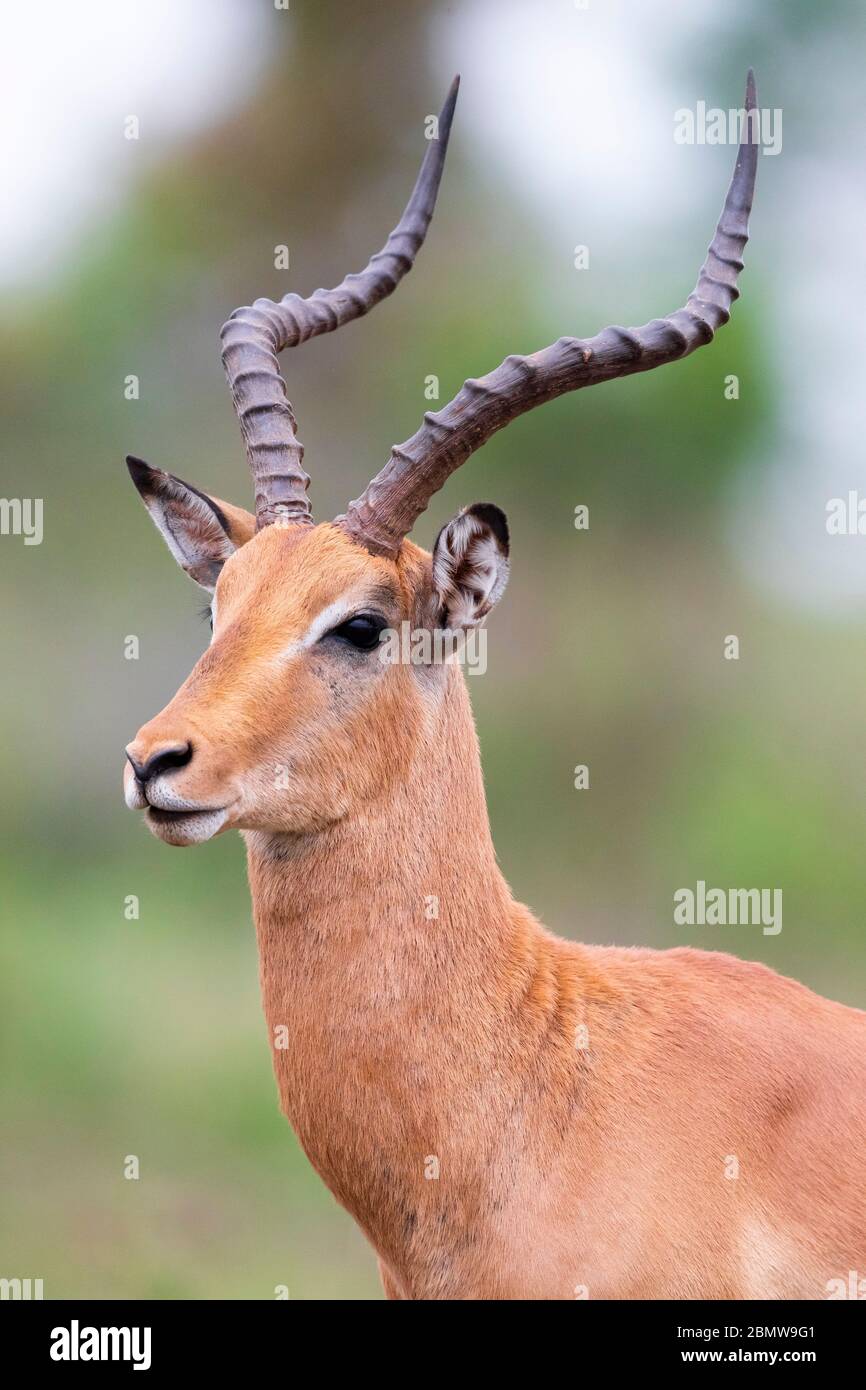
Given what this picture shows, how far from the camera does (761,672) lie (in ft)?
63.6

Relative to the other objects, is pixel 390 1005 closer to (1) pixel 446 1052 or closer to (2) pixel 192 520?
(1) pixel 446 1052

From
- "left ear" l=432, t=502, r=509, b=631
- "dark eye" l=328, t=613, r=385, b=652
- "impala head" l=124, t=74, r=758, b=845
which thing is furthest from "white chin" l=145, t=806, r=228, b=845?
"left ear" l=432, t=502, r=509, b=631

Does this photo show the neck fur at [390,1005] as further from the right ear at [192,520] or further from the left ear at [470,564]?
the right ear at [192,520]

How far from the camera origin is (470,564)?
536cm

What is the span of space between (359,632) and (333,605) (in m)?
0.13

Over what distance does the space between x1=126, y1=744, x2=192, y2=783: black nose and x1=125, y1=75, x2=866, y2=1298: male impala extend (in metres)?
0.02

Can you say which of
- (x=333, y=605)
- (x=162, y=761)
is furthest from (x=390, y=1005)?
(x=333, y=605)

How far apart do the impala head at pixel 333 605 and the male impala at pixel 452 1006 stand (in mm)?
10

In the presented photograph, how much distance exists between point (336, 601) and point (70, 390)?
15743 millimetres

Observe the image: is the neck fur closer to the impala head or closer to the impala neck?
the impala neck

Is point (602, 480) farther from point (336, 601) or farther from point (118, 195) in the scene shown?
point (336, 601)

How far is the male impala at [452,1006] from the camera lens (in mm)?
5008

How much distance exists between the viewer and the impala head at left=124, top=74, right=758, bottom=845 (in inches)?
188

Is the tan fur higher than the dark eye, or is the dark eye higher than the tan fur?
the dark eye
